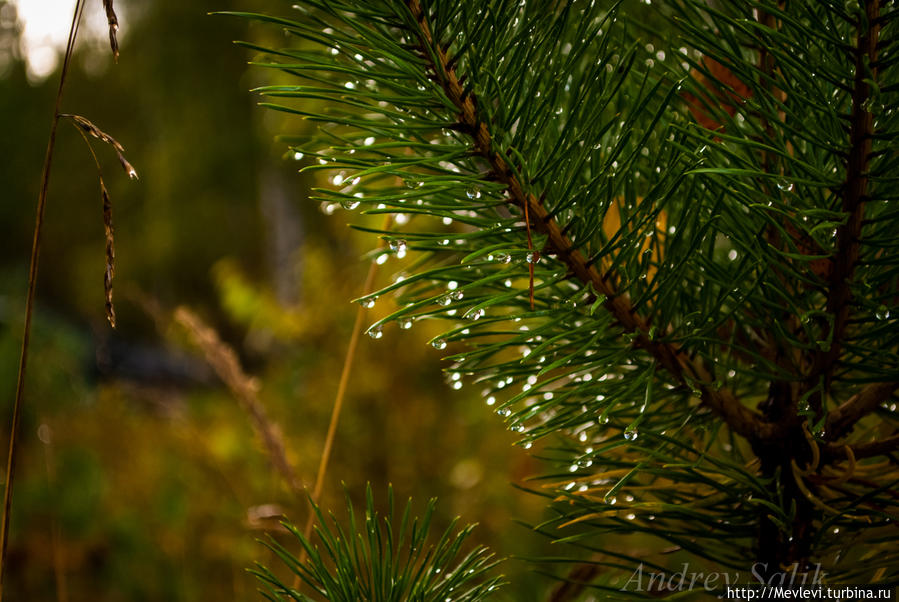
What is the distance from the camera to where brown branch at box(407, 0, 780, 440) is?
1.26 ft

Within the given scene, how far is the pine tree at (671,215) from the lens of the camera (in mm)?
369

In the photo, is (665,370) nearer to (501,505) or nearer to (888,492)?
(888,492)

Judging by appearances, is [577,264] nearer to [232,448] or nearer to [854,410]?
[854,410]

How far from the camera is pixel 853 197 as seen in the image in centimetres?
38

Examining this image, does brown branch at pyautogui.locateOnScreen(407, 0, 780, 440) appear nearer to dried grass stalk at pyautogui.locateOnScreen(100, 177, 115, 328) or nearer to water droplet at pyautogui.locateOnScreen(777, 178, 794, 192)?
water droplet at pyautogui.locateOnScreen(777, 178, 794, 192)

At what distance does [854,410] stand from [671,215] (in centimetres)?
19

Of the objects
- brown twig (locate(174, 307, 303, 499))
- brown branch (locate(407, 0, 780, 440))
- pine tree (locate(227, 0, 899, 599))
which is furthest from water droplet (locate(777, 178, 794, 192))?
brown twig (locate(174, 307, 303, 499))

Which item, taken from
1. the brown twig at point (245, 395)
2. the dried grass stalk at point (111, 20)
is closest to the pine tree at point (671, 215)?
the dried grass stalk at point (111, 20)

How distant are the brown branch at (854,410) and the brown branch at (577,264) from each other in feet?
0.11

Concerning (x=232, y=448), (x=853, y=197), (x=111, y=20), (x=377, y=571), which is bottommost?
(x=377, y=571)

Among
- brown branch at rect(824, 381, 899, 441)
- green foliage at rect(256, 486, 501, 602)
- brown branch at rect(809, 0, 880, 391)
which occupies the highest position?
brown branch at rect(809, 0, 880, 391)

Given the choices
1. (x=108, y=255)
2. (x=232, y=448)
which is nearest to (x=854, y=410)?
(x=108, y=255)

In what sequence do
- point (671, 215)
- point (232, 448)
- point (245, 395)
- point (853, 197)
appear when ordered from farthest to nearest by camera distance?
point (232, 448)
point (245, 395)
point (671, 215)
point (853, 197)

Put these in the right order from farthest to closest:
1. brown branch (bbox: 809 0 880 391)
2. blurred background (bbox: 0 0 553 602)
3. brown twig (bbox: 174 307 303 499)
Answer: blurred background (bbox: 0 0 553 602) → brown twig (bbox: 174 307 303 499) → brown branch (bbox: 809 0 880 391)
